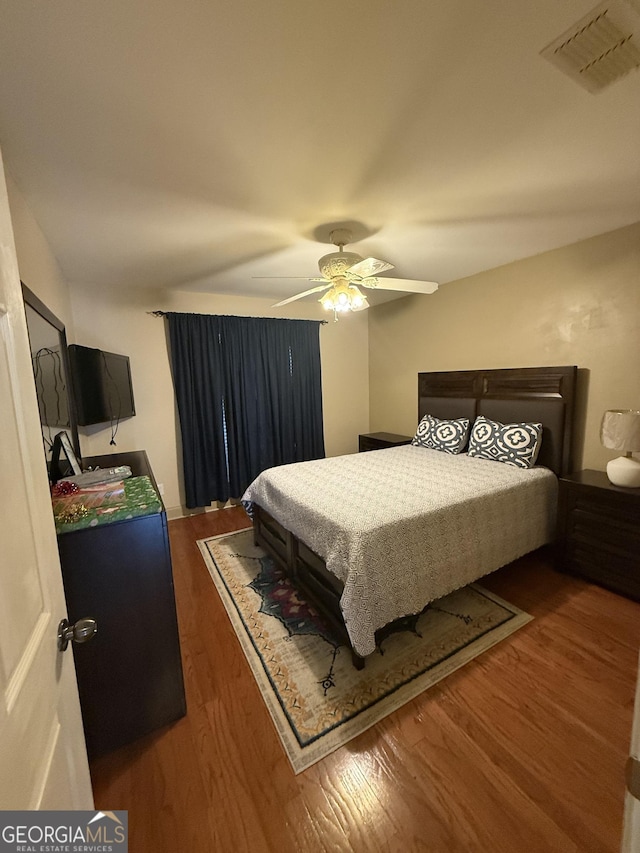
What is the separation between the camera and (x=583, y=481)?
7.72 feet

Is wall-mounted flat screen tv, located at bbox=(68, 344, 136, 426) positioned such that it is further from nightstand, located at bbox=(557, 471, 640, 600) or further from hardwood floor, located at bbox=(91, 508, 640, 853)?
nightstand, located at bbox=(557, 471, 640, 600)

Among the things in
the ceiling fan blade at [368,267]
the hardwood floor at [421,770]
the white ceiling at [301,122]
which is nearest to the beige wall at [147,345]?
the white ceiling at [301,122]

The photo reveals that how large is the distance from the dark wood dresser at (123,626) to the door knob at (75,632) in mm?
475

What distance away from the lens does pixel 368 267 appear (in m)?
2.08

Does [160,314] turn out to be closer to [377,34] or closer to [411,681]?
[377,34]

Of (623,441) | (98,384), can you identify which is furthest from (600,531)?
(98,384)

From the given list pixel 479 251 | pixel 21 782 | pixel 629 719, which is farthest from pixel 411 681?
pixel 479 251

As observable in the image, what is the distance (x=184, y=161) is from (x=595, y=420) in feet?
10.4

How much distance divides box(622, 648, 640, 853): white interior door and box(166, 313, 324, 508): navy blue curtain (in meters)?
3.57

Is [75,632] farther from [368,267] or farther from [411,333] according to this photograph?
[411,333]

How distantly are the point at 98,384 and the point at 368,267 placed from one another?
2195mm

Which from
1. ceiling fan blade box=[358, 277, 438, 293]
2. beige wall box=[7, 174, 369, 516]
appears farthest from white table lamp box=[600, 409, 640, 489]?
beige wall box=[7, 174, 369, 516]

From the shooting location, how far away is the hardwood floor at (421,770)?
3.61 feet

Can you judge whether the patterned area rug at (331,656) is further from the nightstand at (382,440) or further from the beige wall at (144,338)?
the nightstand at (382,440)
